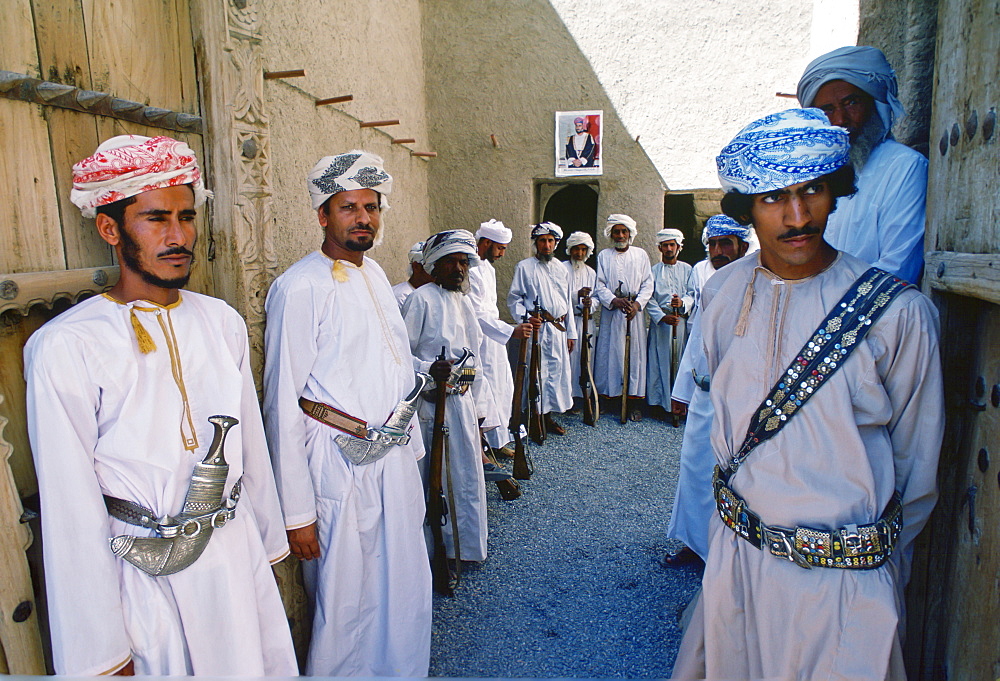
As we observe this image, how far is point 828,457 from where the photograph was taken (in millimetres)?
1665

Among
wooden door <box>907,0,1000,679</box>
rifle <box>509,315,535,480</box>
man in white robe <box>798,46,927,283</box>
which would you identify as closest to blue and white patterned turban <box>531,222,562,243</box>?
rifle <box>509,315,535,480</box>

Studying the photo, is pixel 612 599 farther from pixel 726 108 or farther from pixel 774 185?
pixel 726 108

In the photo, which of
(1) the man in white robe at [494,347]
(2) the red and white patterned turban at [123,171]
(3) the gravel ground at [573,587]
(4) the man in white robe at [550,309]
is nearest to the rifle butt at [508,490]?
(3) the gravel ground at [573,587]

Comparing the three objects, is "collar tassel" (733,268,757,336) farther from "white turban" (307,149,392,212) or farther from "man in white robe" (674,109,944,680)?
"white turban" (307,149,392,212)

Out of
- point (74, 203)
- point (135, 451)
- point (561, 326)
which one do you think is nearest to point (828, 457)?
point (135, 451)

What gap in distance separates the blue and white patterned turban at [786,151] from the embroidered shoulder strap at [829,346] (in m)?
0.34

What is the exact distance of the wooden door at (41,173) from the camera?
4.92 feet

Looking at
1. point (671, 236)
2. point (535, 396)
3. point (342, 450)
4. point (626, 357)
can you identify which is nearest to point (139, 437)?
point (342, 450)

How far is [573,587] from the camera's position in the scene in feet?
11.6

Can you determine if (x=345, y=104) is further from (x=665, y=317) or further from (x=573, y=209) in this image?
(x=573, y=209)

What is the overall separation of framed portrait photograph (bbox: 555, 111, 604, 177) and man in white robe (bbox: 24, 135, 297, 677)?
608cm

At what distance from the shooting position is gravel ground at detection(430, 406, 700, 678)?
2.96m

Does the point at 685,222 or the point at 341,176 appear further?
the point at 685,222

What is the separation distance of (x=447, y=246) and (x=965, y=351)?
2745 millimetres
